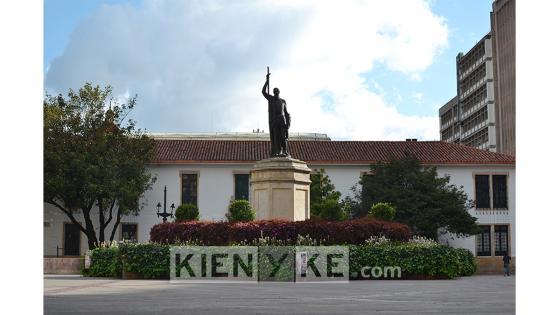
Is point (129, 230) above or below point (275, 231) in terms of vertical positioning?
below

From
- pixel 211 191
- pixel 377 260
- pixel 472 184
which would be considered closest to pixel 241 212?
pixel 377 260

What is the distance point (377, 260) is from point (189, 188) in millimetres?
23425

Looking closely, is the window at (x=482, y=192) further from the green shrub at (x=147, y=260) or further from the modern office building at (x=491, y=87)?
the green shrub at (x=147, y=260)

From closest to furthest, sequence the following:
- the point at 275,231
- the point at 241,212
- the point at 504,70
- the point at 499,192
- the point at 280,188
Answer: the point at 275,231 < the point at 280,188 < the point at 241,212 < the point at 499,192 < the point at 504,70

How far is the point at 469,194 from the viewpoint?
4378 cm

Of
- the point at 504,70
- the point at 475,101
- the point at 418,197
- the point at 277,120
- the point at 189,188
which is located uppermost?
the point at 504,70

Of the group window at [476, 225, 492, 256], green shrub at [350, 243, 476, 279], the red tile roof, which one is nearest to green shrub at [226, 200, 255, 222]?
green shrub at [350, 243, 476, 279]

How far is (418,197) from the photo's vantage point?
3856 centimetres

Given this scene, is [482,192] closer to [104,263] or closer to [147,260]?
[104,263]

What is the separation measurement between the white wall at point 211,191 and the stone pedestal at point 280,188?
21.0 metres
